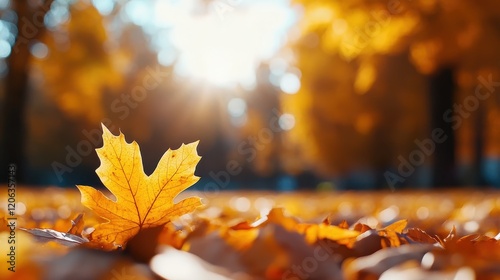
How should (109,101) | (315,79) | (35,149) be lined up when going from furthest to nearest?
1. (35,149)
2. (109,101)
3. (315,79)

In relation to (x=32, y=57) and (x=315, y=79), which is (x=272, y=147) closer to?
(x=315, y=79)

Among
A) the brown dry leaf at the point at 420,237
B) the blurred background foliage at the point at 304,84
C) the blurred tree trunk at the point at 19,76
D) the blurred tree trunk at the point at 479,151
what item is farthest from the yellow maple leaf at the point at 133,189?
the blurred tree trunk at the point at 479,151

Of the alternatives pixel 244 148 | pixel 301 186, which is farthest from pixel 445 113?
pixel 301 186

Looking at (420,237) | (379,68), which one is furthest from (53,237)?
(379,68)

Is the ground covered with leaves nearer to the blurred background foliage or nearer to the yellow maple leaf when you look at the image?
the yellow maple leaf

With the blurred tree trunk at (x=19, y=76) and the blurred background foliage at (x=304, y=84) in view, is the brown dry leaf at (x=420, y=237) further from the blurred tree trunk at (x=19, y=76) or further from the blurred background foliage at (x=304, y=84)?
the blurred tree trunk at (x=19, y=76)

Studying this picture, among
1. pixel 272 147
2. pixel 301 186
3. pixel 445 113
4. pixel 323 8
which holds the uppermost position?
pixel 323 8
